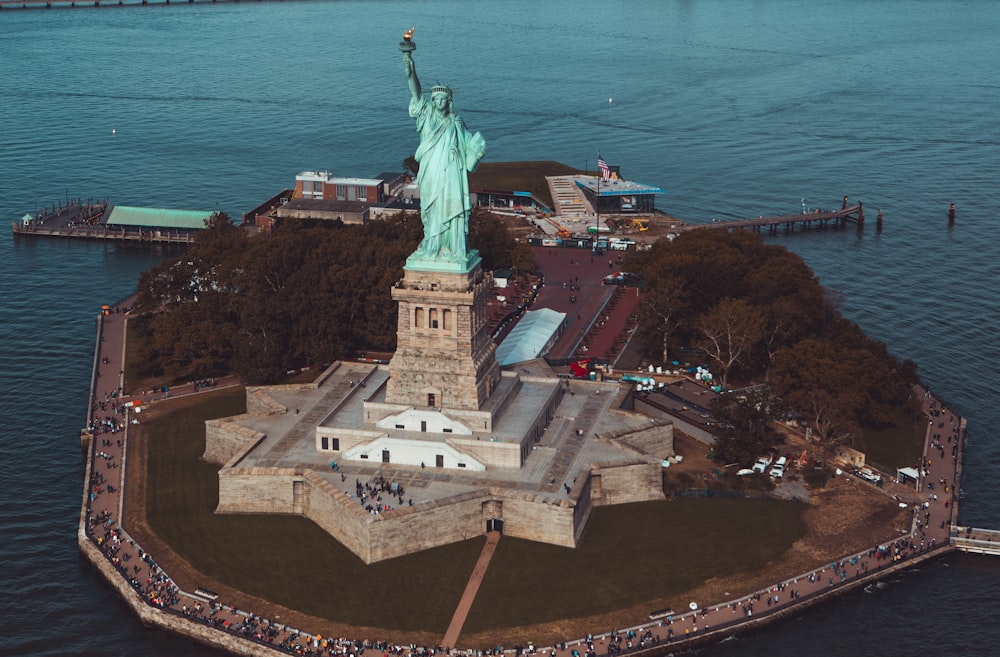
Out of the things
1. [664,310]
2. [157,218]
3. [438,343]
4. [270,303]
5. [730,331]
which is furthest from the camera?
[157,218]

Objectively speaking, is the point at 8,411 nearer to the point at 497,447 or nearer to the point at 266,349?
the point at 266,349

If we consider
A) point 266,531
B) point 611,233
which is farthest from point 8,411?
point 611,233

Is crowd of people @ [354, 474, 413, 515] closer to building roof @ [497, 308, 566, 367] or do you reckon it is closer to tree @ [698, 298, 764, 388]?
building roof @ [497, 308, 566, 367]

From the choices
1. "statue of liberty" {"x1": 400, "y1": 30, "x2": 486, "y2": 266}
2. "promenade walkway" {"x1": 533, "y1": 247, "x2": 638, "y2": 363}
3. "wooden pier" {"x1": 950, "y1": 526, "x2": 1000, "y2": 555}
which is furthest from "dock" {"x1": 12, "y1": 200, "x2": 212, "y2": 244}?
"wooden pier" {"x1": 950, "y1": 526, "x2": 1000, "y2": 555}

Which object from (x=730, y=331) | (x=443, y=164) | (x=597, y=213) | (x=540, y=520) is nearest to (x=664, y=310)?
(x=730, y=331)

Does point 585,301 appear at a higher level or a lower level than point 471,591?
higher

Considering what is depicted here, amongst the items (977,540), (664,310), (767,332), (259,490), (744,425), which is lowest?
(977,540)

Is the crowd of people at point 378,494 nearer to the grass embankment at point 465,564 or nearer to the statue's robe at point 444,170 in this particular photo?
the grass embankment at point 465,564

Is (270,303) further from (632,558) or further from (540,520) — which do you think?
(632,558)
